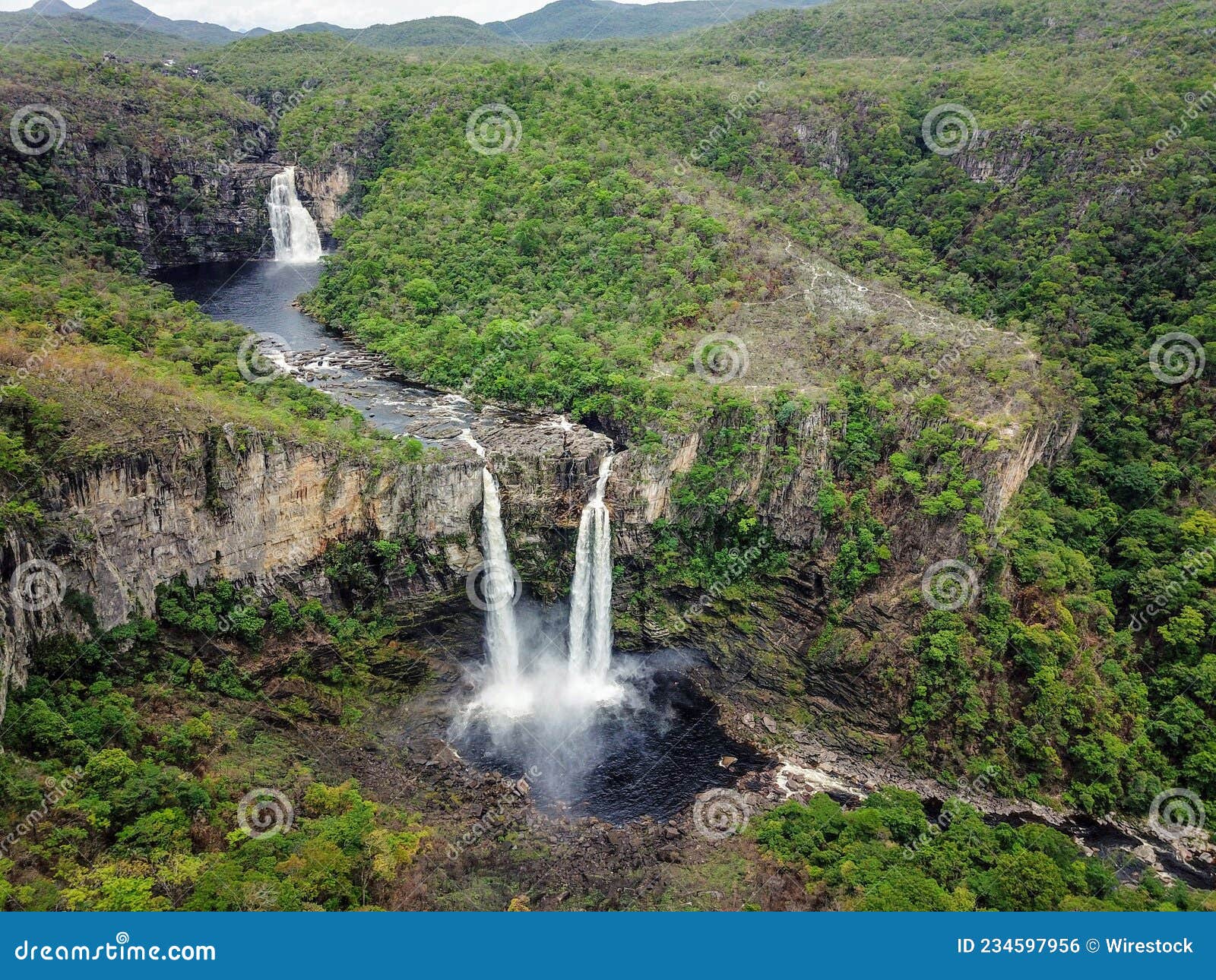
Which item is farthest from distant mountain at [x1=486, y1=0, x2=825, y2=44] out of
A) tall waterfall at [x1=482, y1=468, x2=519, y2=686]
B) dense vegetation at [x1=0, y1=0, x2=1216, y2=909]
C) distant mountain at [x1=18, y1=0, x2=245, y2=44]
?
tall waterfall at [x1=482, y1=468, x2=519, y2=686]

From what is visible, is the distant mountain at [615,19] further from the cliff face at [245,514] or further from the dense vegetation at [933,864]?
the dense vegetation at [933,864]

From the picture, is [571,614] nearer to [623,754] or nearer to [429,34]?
[623,754]

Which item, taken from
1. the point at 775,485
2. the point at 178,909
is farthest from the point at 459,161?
the point at 178,909

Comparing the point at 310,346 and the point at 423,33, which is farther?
the point at 423,33

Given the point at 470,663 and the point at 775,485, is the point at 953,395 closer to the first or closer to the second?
the point at 775,485

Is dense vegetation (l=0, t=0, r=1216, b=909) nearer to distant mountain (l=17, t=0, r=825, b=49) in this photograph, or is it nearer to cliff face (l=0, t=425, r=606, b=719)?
cliff face (l=0, t=425, r=606, b=719)

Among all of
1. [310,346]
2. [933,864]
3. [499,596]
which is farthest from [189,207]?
[933,864]
